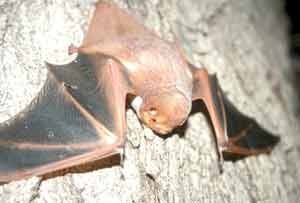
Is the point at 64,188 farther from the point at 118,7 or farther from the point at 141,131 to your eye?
the point at 118,7

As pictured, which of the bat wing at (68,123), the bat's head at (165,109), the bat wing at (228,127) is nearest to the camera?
the bat wing at (68,123)

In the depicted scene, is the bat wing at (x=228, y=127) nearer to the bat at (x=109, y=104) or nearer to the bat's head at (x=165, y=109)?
the bat at (x=109, y=104)

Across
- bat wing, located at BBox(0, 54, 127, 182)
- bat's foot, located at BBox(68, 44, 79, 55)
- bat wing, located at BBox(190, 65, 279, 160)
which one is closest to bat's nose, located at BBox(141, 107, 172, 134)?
bat wing, located at BBox(0, 54, 127, 182)

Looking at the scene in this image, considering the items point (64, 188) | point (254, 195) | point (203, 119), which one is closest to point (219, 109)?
point (203, 119)

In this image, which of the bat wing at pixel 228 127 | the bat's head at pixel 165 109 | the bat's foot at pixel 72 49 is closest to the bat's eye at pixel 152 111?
the bat's head at pixel 165 109

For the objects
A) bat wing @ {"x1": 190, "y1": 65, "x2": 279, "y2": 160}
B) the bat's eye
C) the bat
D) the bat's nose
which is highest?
the bat

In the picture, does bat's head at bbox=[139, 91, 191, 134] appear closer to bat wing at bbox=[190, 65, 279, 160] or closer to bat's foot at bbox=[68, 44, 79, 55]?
bat wing at bbox=[190, 65, 279, 160]

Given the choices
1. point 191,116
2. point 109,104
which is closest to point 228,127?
point 191,116
